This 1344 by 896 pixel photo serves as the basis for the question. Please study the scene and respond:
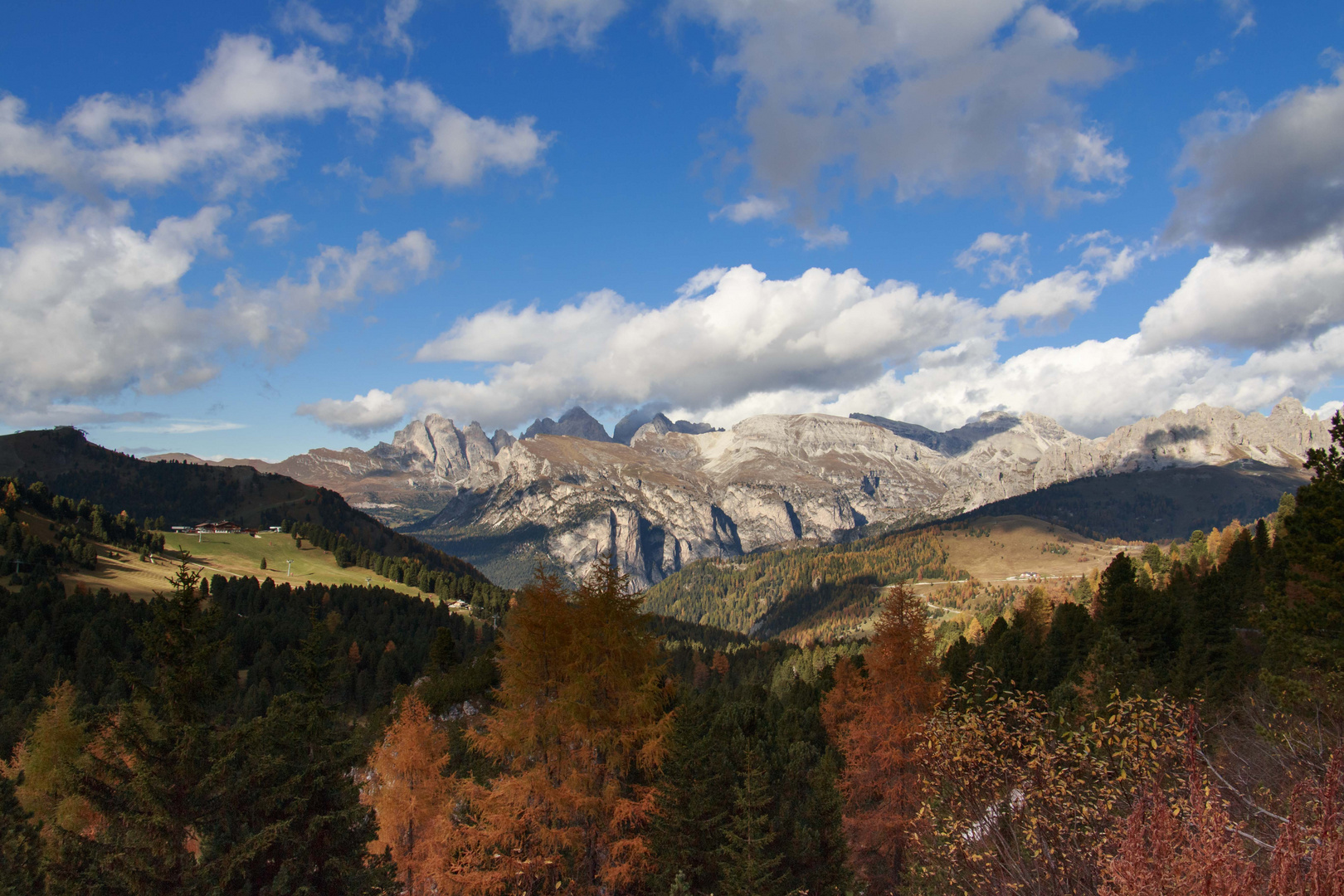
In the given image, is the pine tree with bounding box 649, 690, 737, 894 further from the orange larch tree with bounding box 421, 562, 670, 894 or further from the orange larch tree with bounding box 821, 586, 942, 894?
the orange larch tree with bounding box 821, 586, 942, 894

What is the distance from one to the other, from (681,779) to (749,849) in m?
3.70

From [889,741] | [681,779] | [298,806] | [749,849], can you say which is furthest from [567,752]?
[889,741]

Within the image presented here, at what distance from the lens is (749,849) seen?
82.6 feet

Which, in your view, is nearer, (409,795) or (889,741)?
(889,741)

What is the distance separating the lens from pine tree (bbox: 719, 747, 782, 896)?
80.2ft

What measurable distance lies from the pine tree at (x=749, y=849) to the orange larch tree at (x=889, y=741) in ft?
29.8

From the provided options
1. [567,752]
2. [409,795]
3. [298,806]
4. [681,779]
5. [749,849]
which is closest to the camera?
[298,806]

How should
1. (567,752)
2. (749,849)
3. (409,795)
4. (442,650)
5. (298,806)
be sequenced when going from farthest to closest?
(442,650) < (409,795) < (749,849) < (567,752) < (298,806)

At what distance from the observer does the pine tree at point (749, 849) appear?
24.5 metres

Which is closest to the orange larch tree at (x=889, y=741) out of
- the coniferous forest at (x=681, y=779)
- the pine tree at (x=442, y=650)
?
→ the coniferous forest at (x=681, y=779)

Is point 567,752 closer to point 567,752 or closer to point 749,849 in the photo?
point 567,752

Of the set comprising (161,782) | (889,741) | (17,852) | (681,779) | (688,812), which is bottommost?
(17,852)

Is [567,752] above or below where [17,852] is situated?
above

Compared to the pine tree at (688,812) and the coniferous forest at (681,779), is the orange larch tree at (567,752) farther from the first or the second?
the pine tree at (688,812)
